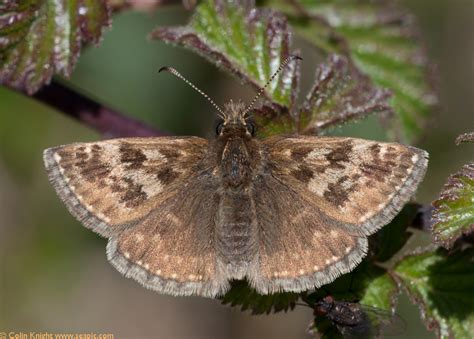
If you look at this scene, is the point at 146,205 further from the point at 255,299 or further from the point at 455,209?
the point at 455,209

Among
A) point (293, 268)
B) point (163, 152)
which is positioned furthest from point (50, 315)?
point (293, 268)

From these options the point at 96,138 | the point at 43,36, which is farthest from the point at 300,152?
the point at 96,138

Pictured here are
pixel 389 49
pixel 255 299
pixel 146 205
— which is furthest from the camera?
pixel 389 49

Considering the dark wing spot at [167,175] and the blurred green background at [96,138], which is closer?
the dark wing spot at [167,175]

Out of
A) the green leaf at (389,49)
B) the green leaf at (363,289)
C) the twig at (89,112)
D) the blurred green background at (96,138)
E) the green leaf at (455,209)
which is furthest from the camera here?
the blurred green background at (96,138)

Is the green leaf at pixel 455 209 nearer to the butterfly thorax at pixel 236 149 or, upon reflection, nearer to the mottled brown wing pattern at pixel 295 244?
the mottled brown wing pattern at pixel 295 244

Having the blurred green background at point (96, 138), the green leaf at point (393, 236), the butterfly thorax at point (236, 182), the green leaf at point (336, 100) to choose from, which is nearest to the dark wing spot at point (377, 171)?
the green leaf at point (393, 236)
